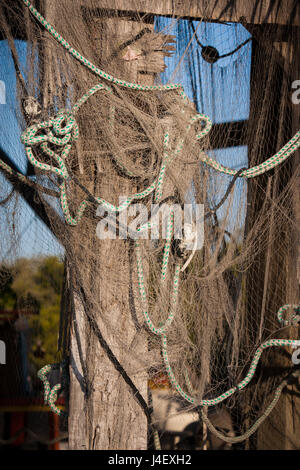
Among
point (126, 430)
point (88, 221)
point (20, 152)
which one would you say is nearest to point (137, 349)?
point (126, 430)

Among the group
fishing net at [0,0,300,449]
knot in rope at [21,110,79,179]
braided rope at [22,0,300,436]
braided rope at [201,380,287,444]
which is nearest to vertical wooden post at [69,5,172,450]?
fishing net at [0,0,300,449]

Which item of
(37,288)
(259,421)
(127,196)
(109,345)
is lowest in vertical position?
(259,421)

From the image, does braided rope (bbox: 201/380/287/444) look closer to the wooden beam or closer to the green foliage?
the green foliage

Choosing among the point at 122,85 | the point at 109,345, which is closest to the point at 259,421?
the point at 109,345

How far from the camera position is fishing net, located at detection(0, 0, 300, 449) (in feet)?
5.48

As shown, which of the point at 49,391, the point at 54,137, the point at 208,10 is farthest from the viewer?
the point at 208,10

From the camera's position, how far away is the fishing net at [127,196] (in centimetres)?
167

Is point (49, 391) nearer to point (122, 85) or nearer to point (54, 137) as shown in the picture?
point (54, 137)

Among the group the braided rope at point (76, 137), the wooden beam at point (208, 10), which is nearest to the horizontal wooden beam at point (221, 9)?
the wooden beam at point (208, 10)

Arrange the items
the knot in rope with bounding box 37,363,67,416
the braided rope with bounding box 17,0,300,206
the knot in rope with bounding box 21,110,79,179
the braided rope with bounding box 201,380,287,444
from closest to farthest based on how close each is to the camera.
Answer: the knot in rope with bounding box 21,110,79,179 → the braided rope with bounding box 17,0,300,206 → the knot in rope with bounding box 37,363,67,416 → the braided rope with bounding box 201,380,287,444

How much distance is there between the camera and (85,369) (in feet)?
5.90

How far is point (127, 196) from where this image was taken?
5.78ft

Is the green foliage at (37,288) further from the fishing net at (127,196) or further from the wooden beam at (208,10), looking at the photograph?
the wooden beam at (208,10)

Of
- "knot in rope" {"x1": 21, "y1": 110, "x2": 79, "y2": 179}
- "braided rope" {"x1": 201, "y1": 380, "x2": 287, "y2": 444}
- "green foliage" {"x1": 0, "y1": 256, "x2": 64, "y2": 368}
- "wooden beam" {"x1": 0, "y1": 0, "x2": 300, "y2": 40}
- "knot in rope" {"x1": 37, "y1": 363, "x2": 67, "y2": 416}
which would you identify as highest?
"wooden beam" {"x1": 0, "y1": 0, "x2": 300, "y2": 40}
